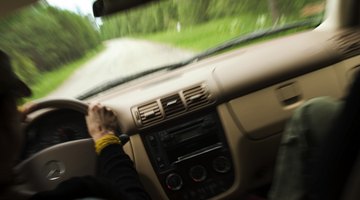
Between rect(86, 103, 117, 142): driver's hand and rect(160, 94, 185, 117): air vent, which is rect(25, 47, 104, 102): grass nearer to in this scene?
rect(86, 103, 117, 142): driver's hand

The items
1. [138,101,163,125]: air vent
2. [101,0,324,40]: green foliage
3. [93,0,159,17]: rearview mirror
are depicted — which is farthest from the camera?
[101,0,324,40]: green foliage

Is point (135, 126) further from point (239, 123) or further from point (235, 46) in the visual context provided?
point (235, 46)

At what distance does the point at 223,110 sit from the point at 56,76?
3.59 ft

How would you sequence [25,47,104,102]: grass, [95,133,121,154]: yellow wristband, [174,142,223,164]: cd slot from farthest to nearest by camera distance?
[25,47,104,102]: grass < [174,142,223,164]: cd slot < [95,133,121,154]: yellow wristband

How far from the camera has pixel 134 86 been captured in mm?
3371

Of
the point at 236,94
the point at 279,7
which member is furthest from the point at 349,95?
the point at 279,7

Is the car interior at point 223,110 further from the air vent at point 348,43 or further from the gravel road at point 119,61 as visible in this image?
the gravel road at point 119,61

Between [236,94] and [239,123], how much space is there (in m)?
0.17

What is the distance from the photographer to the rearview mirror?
5.69 feet

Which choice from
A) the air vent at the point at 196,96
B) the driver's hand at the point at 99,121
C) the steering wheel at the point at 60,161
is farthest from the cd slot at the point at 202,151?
the steering wheel at the point at 60,161

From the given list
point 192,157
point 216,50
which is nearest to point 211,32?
point 216,50

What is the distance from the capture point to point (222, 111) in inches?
126

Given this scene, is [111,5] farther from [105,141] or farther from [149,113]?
[149,113]

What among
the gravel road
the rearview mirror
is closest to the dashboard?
the gravel road
